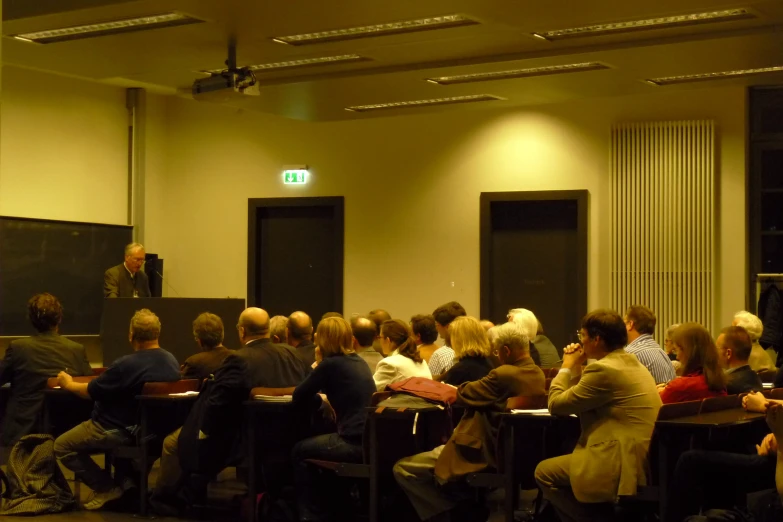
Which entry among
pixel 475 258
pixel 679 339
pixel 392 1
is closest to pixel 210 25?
pixel 392 1

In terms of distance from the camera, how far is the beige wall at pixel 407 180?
32.7ft

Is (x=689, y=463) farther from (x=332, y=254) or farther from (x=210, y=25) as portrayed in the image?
(x=332, y=254)

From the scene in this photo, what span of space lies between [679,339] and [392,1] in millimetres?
2590

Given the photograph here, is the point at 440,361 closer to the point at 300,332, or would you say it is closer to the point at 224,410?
the point at 300,332

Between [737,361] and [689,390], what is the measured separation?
702 mm

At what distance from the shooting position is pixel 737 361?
5508 millimetres

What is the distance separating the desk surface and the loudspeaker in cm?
777

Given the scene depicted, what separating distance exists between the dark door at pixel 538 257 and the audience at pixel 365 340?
4063mm

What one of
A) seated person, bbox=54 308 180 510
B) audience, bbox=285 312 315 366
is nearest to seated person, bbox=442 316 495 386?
audience, bbox=285 312 315 366

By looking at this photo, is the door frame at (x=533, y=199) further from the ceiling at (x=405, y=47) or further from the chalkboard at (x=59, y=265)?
the chalkboard at (x=59, y=265)

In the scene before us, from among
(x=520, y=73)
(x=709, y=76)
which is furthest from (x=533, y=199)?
(x=709, y=76)

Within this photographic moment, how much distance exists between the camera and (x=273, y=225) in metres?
12.0

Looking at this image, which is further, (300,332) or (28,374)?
(300,332)

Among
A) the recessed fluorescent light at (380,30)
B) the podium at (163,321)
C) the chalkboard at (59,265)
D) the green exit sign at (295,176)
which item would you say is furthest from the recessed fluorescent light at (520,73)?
the chalkboard at (59,265)
